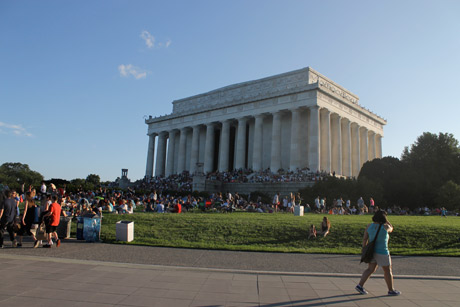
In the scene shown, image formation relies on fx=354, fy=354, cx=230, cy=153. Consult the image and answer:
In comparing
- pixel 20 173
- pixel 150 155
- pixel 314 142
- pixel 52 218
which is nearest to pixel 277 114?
pixel 314 142

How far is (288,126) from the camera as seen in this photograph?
61.5 metres

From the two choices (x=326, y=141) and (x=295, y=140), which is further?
(x=295, y=140)

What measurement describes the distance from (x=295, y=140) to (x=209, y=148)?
18.9 meters

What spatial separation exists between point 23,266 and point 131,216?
1164 cm

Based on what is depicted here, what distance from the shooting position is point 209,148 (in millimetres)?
68438

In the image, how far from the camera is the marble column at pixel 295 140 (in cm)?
5566

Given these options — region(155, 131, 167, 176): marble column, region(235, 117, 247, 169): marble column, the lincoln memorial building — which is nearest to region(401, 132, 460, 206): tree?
the lincoln memorial building

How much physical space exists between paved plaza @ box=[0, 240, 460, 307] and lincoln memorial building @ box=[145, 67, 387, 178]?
40.1 metres

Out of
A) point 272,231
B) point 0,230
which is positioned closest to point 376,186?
point 272,231

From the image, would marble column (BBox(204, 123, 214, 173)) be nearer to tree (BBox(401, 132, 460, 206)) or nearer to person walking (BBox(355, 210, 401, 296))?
tree (BBox(401, 132, 460, 206))

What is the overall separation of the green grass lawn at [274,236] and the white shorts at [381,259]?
6.59 meters

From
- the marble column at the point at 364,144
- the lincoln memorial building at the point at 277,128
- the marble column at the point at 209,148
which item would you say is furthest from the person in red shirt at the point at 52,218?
the marble column at the point at 364,144

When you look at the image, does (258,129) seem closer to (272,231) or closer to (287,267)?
A: (272,231)

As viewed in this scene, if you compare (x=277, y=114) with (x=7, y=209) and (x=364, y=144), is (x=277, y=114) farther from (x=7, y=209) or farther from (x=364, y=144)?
(x=7, y=209)
